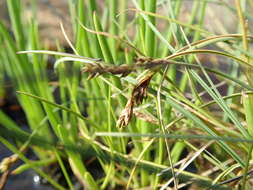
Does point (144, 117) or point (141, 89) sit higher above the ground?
point (141, 89)

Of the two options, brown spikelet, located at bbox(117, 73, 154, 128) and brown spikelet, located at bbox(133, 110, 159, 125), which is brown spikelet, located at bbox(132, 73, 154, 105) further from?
brown spikelet, located at bbox(133, 110, 159, 125)

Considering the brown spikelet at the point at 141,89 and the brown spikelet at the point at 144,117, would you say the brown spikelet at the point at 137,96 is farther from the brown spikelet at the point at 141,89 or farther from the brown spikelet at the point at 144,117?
the brown spikelet at the point at 144,117

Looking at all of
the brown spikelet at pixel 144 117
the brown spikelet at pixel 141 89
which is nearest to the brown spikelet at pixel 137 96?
the brown spikelet at pixel 141 89

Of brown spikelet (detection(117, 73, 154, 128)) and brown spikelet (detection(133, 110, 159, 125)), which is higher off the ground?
brown spikelet (detection(117, 73, 154, 128))

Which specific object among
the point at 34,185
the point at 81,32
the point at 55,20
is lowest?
the point at 34,185

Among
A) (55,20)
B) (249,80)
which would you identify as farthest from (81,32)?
(55,20)

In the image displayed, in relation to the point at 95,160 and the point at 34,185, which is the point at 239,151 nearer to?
the point at 95,160

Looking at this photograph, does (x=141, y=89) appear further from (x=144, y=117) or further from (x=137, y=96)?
(x=144, y=117)

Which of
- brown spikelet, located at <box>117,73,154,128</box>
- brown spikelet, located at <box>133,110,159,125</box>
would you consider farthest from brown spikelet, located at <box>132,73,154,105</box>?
brown spikelet, located at <box>133,110,159,125</box>

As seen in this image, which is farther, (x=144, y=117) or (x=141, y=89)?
(x=144, y=117)

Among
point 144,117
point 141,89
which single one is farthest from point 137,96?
point 144,117

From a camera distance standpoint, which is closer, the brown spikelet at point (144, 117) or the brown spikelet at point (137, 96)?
the brown spikelet at point (137, 96)
